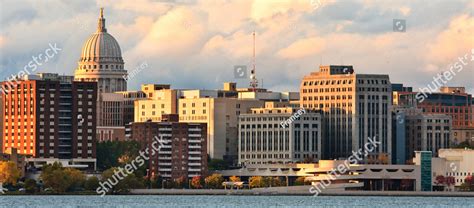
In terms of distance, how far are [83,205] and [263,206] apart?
18.4 meters

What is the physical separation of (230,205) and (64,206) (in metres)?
19.2

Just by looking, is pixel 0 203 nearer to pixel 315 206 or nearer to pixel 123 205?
pixel 123 205

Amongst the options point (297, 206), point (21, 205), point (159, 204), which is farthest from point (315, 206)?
point (21, 205)

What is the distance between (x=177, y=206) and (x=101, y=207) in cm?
959

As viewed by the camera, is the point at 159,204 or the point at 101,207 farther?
the point at 159,204

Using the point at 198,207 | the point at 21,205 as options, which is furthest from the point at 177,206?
the point at 21,205

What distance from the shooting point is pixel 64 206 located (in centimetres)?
18812

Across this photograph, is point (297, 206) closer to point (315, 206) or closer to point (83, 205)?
point (315, 206)

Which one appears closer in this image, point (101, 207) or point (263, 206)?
point (101, 207)

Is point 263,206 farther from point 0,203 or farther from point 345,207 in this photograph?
point 0,203

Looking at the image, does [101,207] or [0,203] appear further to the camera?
[0,203]

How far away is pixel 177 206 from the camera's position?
194 metres

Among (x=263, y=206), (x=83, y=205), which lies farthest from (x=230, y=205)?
(x=83, y=205)

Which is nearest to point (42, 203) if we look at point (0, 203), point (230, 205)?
point (0, 203)
